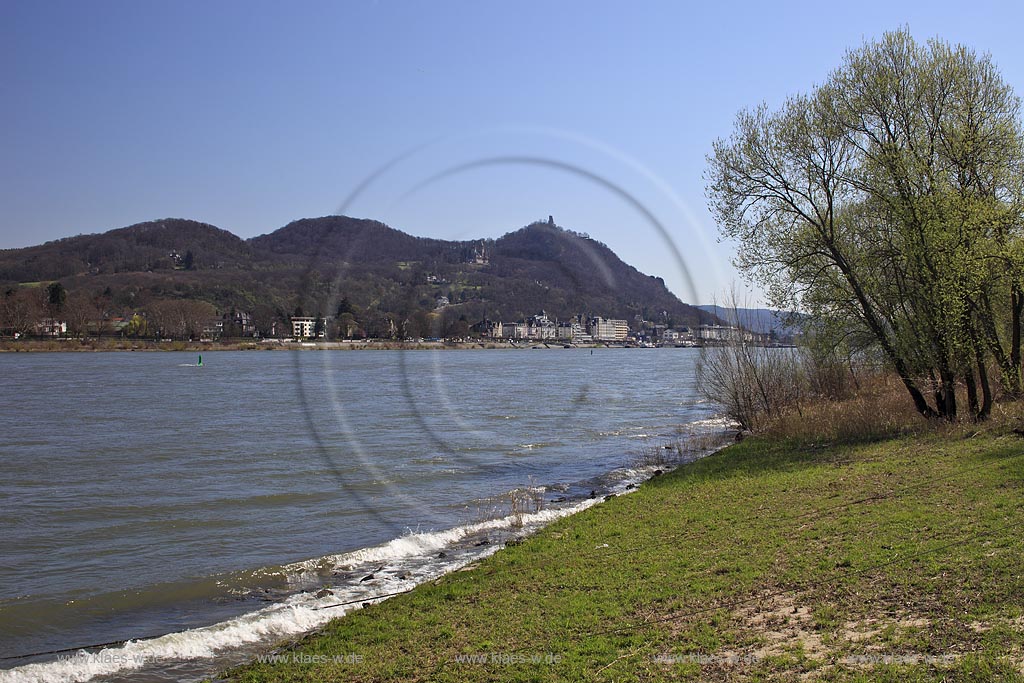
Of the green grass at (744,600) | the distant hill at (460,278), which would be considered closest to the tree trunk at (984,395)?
the green grass at (744,600)

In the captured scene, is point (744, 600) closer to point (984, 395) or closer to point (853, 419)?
point (984, 395)

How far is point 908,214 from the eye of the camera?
921 inches

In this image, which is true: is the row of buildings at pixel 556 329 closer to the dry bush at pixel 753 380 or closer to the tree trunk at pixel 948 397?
the dry bush at pixel 753 380

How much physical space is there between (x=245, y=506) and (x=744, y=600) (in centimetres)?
1587

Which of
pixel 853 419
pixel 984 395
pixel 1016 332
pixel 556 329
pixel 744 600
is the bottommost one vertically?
pixel 744 600

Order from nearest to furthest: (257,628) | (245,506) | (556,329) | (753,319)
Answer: (257,628), (245,506), (753,319), (556,329)

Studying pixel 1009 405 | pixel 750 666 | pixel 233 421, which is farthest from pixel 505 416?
pixel 750 666

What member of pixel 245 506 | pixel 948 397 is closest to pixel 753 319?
pixel 948 397

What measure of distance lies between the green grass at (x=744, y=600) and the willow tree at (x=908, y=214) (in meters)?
8.03

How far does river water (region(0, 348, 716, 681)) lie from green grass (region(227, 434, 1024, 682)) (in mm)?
2260

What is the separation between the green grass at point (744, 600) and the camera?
7.99 m

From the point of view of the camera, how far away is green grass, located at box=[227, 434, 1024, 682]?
7.99 meters

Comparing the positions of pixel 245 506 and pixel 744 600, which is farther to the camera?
pixel 245 506

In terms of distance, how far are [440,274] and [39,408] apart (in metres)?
37.9
